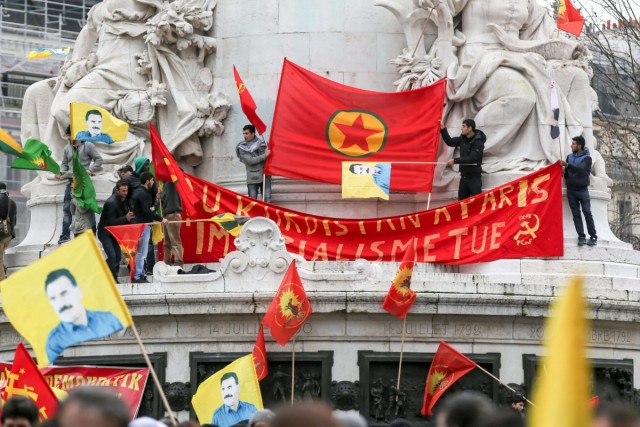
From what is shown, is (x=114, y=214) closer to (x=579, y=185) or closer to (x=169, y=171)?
(x=169, y=171)

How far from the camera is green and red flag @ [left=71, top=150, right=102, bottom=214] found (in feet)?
81.9

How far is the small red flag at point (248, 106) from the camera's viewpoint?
25.4 meters

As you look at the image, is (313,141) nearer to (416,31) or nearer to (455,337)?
(416,31)

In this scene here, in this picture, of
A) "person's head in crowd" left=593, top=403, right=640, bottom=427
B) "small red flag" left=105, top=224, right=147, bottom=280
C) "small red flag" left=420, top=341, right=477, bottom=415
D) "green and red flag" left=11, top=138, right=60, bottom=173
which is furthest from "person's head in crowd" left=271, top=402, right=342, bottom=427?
"green and red flag" left=11, top=138, right=60, bottom=173

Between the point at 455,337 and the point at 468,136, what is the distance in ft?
10.4

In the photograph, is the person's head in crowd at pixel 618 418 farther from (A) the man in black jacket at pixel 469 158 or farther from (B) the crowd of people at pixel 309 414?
(A) the man in black jacket at pixel 469 158

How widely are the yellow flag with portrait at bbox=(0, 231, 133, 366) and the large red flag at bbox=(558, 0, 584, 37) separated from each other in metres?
15.6

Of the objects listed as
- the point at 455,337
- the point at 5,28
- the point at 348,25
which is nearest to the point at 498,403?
the point at 455,337

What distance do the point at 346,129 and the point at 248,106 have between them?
1473 millimetres

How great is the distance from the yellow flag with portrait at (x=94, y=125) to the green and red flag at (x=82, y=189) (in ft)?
1.54

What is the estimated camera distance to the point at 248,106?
25.3 metres

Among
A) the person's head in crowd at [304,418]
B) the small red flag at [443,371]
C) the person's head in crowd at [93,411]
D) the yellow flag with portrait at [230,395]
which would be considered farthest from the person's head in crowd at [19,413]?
the small red flag at [443,371]

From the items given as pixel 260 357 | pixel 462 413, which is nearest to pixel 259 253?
pixel 260 357

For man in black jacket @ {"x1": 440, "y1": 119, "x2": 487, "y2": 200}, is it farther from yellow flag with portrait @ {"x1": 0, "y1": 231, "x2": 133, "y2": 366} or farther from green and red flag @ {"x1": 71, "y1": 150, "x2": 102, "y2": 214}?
yellow flag with portrait @ {"x1": 0, "y1": 231, "x2": 133, "y2": 366}
